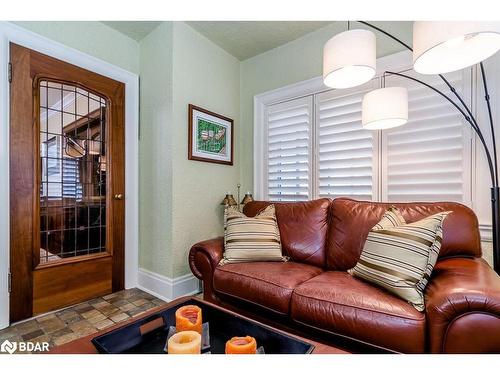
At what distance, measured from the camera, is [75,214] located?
217 cm

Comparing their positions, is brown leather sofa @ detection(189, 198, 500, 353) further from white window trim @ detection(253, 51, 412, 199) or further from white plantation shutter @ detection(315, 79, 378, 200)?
white window trim @ detection(253, 51, 412, 199)

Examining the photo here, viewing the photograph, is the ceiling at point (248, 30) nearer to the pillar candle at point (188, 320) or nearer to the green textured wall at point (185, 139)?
the green textured wall at point (185, 139)

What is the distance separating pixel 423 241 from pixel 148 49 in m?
2.81

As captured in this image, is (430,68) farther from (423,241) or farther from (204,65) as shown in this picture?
(204,65)

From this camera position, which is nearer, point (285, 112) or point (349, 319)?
point (349, 319)

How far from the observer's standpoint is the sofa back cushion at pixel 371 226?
1533mm

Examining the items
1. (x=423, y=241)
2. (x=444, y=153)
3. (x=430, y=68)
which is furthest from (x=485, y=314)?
(x=444, y=153)

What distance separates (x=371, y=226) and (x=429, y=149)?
0.83 m

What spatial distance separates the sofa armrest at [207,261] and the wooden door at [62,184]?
3.36ft

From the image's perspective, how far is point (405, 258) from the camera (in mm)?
1276

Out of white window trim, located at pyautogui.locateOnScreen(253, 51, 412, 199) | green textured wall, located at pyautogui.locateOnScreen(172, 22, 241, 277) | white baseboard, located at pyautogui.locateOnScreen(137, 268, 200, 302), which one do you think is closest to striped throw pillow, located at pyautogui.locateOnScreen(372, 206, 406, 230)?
white window trim, located at pyautogui.locateOnScreen(253, 51, 412, 199)

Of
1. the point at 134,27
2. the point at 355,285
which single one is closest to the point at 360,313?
the point at 355,285

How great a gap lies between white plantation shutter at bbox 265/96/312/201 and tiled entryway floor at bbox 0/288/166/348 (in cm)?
165

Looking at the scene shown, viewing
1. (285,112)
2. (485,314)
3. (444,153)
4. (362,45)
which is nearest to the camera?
(485,314)
